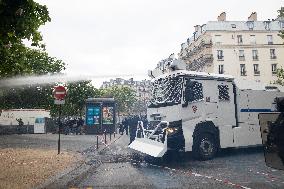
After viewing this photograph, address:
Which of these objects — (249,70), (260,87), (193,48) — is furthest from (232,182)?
(193,48)

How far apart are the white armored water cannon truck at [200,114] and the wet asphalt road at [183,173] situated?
595mm

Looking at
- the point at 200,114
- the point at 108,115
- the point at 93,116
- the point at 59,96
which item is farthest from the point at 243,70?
the point at 59,96

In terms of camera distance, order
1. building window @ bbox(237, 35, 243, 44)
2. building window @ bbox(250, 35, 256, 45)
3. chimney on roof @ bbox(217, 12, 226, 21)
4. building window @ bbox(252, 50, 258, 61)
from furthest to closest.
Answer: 1. chimney on roof @ bbox(217, 12, 226, 21)
2. building window @ bbox(252, 50, 258, 61)
3. building window @ bbox(250, 35, 256, 45)
4. building window @ bbox(237, 35, 243, 44)

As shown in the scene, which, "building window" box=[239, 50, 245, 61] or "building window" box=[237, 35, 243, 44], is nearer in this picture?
"building window" box=[237, 35, 243, 44]

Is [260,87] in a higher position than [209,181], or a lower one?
higher

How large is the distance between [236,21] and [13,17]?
5368 cm

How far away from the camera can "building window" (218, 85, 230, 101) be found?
37.9ft

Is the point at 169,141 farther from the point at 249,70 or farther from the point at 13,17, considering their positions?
the point at 249,70

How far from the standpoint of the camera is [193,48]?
61750mm

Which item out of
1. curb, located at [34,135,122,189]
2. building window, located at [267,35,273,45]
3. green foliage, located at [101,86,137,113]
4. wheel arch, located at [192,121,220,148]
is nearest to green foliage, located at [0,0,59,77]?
curb, located at [34,135,122,189]

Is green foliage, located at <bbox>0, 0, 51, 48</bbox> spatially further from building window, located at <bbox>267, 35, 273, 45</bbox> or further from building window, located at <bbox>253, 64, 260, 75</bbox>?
building window, located at <bbox>267, 35, 273, 45</bbox>

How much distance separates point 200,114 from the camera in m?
10.9

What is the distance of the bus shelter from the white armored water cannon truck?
1417 centimetres

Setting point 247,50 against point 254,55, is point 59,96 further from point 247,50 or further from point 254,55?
point 254,55
